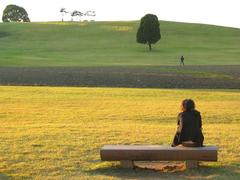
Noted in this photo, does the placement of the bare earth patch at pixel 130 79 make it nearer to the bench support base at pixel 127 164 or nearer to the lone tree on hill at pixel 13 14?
the bench support base at pixel 127 164

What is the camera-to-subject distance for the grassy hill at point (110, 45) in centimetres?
7481

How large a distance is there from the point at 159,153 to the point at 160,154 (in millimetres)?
32

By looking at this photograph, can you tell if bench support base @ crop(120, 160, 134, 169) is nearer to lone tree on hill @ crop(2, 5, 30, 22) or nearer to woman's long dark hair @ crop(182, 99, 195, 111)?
woman's long dark hair @ crop(182, 99, 195, 111)

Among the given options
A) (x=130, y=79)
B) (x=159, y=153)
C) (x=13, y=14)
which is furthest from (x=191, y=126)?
(x=13, y=14)

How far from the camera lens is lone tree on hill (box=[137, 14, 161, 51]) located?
92.4 meters

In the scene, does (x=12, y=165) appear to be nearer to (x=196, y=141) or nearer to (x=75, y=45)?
(x=196, y=141)

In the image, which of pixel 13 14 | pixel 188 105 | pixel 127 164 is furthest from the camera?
pixel 13 14

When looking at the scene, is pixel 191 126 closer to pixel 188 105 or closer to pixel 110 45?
pixel 188 105

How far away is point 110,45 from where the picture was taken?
3814 inches

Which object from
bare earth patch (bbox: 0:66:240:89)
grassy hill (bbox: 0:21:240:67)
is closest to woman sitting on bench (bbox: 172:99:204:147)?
bare earth patch (bbox: 0:66:240:89)

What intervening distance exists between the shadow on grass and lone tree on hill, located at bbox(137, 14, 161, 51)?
80.1 metres

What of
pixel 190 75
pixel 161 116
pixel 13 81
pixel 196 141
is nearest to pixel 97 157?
pixel 196 141

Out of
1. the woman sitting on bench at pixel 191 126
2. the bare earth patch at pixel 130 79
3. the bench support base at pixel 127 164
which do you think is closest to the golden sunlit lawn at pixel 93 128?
the bench support base at pixel 127 164

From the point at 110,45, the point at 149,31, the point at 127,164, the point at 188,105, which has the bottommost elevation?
the point at 127,164
